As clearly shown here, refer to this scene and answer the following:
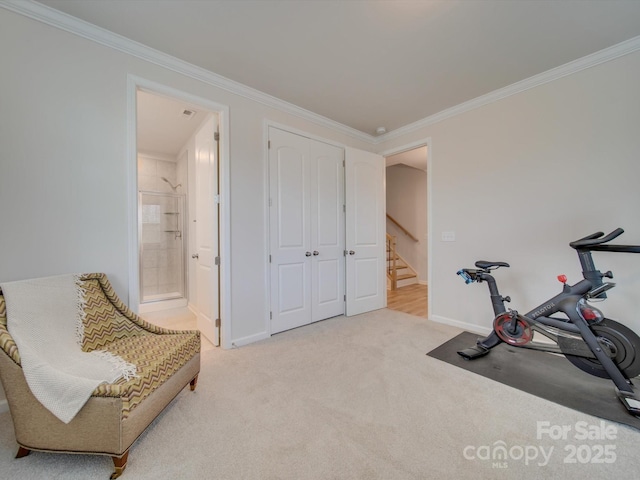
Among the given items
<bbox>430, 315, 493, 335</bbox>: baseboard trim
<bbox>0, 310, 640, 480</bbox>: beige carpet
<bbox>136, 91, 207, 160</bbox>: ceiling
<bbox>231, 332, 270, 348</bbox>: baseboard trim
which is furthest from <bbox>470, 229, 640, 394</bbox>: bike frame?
<bbox>136, 91, 207, 160</bbox>: ceiling

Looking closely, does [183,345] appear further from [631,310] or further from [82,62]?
[631,310]

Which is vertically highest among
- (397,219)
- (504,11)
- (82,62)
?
(504,11)

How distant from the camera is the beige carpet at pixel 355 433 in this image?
121 cm

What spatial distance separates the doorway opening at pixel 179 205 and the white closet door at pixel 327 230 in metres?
1.12

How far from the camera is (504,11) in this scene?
174 centimetres

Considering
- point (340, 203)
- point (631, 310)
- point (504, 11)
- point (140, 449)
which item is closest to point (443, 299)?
point (631, 310)

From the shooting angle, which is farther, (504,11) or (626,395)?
(504,11)

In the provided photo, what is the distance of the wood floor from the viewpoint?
3.78m

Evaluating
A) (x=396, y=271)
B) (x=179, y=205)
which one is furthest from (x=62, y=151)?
(x=396, y=271)

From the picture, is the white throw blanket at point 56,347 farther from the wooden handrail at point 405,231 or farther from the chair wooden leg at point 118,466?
the wooden handrail at point 405,231

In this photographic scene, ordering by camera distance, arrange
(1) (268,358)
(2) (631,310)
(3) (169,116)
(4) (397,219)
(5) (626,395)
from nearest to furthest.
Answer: (5) (626,395)
(2) (631,310)
(1) (268,358)
(3) (169,116)
(4) (397,219)

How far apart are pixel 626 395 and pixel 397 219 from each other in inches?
190

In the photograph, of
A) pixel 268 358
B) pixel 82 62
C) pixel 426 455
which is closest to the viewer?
pixel 426 455

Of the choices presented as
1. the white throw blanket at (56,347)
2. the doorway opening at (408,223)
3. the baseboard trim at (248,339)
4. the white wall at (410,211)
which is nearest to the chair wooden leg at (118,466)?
the white throw blanket at (56,347)
